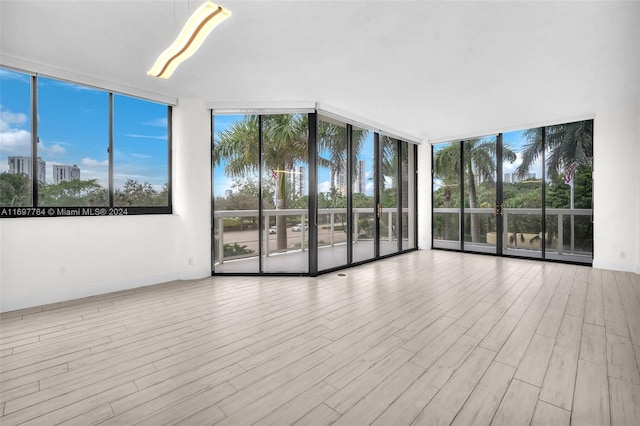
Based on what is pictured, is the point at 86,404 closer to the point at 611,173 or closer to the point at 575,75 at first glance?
the point at 575,75

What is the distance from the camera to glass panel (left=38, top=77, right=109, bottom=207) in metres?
3.70

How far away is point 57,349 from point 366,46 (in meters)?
3.98

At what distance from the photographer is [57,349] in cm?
245

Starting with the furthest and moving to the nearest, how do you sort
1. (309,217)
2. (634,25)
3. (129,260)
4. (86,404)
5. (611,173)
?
(611,173)
(309,217)
(129,260)
(634,25)
(86,404)

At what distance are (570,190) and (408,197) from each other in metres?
3.21

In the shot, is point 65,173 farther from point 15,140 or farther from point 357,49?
point 357,49

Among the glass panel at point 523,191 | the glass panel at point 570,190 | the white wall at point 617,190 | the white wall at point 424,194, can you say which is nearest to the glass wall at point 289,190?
the white wall at point 424,194

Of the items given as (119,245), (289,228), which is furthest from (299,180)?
(119,245)

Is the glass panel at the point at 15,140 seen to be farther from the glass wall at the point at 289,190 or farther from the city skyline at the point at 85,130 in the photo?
the glass wall at the point at 289,190

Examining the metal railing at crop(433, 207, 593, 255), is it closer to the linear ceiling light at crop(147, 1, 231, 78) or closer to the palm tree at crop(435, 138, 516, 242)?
the palm tree at crop(435, 138, 516, 242)

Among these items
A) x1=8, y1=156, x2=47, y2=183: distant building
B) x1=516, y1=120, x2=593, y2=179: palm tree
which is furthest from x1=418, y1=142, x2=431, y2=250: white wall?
x1=8, y1=156, x2=47, y2=183: distant building

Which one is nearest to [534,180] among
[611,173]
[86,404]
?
[611,173]

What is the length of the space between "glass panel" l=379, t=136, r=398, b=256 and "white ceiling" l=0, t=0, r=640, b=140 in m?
1.93

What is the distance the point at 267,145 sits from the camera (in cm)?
497
